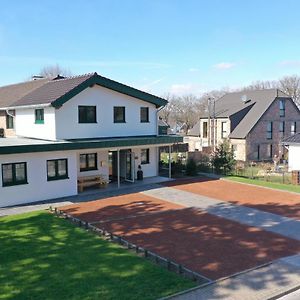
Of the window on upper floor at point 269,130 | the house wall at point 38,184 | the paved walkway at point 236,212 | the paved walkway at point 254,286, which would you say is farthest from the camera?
the window on upper floor at point 269,130

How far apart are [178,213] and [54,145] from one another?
278 inches

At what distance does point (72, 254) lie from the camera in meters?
11.1

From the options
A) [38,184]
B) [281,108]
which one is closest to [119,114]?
[38,184]

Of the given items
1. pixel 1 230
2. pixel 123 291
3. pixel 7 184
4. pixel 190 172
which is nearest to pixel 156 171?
pixel 190 172

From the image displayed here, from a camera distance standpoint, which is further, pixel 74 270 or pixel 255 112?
pixel 255 112

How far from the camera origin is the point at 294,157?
32.0 metres

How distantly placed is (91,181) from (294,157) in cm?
1869

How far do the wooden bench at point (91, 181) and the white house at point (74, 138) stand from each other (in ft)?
2.17

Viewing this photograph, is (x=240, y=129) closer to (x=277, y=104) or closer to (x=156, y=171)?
(x=277, y=104)

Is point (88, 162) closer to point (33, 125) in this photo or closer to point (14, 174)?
point (33, 125)

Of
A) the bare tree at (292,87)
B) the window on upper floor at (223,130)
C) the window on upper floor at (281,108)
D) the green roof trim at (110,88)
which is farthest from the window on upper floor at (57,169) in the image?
the bare tree at (292,87)

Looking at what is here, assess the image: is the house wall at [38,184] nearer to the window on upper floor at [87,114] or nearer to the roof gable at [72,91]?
the window on upper floor at [87,114]

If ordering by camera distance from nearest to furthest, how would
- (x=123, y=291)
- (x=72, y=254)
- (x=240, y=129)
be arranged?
1. (x=123, y=291)
2. (x=72, y=254)
3. (x=240, y=129)

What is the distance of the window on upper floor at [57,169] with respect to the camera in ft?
63.0
